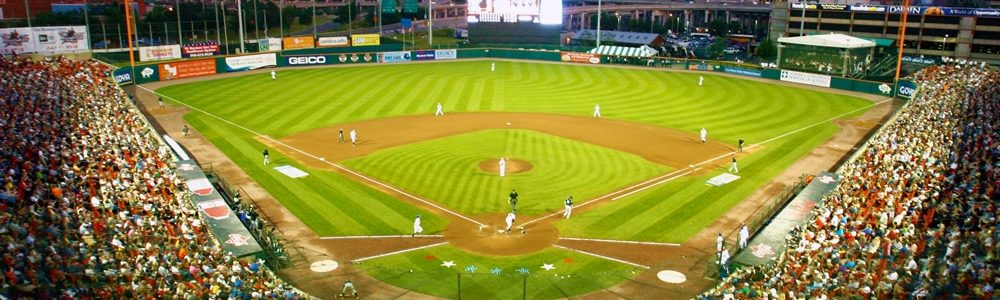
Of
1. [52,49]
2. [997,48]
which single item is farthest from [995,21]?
[52,49]

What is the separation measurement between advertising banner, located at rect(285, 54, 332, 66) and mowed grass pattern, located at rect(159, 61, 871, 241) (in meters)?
4.10

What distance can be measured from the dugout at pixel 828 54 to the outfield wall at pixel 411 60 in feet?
5.82

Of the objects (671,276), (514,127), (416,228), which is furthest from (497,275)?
(514,127)

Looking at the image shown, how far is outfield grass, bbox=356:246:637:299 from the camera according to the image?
24.3 meters

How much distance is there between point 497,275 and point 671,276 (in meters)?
6.03

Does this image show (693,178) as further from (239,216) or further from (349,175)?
(239,216)

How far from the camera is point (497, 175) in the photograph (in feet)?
128

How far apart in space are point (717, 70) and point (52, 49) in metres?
66.7

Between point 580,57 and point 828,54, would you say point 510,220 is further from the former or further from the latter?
point 580,57

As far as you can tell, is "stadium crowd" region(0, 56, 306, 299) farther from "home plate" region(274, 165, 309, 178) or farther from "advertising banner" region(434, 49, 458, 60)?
"advertising banner" region(434, 49, 458, 60)

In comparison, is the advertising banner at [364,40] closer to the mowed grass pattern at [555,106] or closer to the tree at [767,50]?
the mowed grass pattern at [555,106]

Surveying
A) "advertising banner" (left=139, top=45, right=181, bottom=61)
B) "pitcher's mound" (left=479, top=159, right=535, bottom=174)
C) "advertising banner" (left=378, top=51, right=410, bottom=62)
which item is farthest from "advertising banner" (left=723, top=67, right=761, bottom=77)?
"advertising banner" (left=139, top=45, right=181, bottom=61)

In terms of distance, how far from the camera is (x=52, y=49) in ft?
227

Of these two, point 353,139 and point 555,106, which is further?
point 555,106
